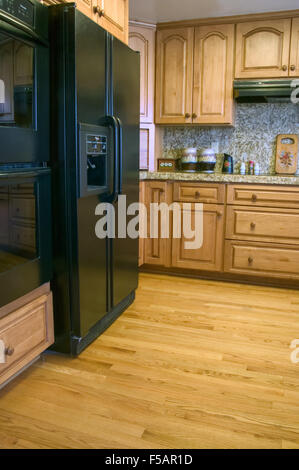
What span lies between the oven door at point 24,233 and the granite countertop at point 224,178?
1671 mm

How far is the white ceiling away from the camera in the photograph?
3.28m

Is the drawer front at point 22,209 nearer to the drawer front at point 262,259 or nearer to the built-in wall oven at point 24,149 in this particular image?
the built-in wall oven at point 24,149

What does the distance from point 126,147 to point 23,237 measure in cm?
105

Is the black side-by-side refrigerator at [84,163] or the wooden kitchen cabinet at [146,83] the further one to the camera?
the wooden kitchen cabinet at [146,83]

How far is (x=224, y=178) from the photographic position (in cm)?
340

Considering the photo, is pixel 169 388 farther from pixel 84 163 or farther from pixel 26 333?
pixel 84 163

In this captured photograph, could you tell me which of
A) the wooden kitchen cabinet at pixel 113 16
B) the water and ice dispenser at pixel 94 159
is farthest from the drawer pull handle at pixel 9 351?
the wooden kitchen cabinet at pixel 113 16

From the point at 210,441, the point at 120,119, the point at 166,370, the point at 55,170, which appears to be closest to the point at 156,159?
the point at 120,119

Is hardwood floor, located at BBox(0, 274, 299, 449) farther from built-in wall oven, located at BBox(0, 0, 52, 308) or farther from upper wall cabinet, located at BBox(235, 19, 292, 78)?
upper wall cabinet, located at BBox(235, 19, 292, 78)

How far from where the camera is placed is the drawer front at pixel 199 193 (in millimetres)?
3457

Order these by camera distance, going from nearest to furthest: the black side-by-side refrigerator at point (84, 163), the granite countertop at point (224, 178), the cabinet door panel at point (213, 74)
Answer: the black side-by-side refrigerator at point (84, 163) < the granite countertop at point (224, 178) < the cabinet door panel at point (213, 74)

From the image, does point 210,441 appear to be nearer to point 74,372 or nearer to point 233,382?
point 233,382

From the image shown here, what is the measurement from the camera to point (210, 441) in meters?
1.61

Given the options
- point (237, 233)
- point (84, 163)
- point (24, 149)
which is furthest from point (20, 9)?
point (237, 233)
